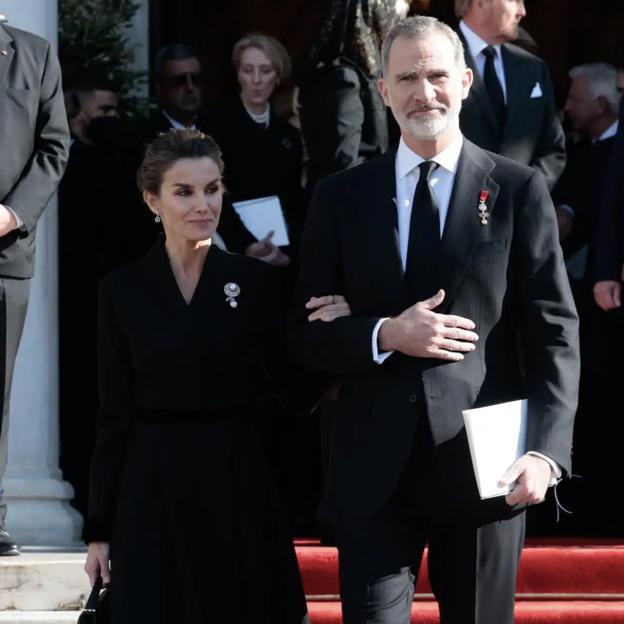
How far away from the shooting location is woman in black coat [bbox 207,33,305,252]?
7105mm

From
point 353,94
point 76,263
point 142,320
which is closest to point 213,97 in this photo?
point 76,263

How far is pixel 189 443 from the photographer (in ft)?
16.1

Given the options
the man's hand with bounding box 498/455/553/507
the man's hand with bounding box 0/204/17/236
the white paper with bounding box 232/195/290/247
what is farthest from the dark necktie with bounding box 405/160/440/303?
the white paper with bounding box 232/195/290/247

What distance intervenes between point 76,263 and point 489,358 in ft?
10.6

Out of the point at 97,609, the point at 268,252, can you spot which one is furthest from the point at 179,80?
the point at 97,609

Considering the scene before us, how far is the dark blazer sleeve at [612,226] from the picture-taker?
6512 mm

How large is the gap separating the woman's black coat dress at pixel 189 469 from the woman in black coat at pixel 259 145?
206cm

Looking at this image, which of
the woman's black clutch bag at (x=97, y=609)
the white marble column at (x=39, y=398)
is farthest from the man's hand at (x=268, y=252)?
the woman's black clutch bag at (x=97, y=609)

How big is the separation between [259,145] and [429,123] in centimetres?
275

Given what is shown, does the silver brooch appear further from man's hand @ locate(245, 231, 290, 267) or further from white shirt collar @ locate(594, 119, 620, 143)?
white shirt collar @ locate(594, 119, 620, 143)

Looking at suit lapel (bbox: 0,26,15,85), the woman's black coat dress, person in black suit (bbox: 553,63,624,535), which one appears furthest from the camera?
person in black suit (bbox: 553,63,624,535)

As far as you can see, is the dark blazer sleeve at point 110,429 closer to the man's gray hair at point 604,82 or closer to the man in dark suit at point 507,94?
the man in dark suit at point 507,94

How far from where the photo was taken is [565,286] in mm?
4531

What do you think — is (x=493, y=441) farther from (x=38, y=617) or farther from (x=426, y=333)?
(x=38, y=617)
